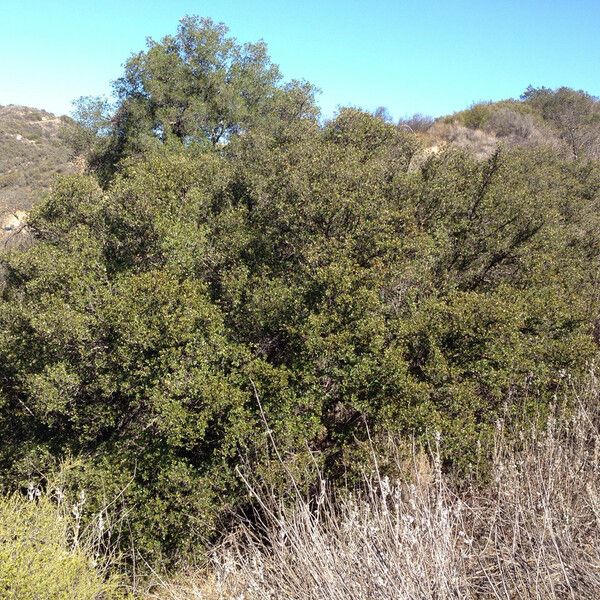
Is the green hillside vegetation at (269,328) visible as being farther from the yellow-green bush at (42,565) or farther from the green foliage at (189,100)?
the green foliage at (189,100)

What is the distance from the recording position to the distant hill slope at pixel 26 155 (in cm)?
5012

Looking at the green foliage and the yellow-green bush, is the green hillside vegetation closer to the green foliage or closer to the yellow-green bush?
the yellow-green bush

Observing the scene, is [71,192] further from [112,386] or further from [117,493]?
[117,493]

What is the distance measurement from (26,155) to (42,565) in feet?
255

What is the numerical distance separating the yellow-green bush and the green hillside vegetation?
75.2 inches

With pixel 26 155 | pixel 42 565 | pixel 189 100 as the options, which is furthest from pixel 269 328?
pixel 26 155

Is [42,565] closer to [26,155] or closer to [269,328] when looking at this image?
[269,328]

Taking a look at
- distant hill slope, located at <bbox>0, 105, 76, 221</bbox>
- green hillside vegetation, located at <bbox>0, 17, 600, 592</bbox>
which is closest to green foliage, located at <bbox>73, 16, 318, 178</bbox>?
green hillside vegetation, located at <bbox>0, 17, 600, 592</bbox>

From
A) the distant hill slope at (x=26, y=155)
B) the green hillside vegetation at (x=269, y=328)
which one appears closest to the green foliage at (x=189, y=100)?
the green hillside vegetation at (x=269, y=328)

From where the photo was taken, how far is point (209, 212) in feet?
53.1

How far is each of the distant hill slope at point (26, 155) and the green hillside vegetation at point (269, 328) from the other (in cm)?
3393

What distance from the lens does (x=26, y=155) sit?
69562 millimetres

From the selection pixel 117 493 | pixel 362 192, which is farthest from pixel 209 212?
pixel 117 493

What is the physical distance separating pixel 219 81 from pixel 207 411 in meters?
21.5
